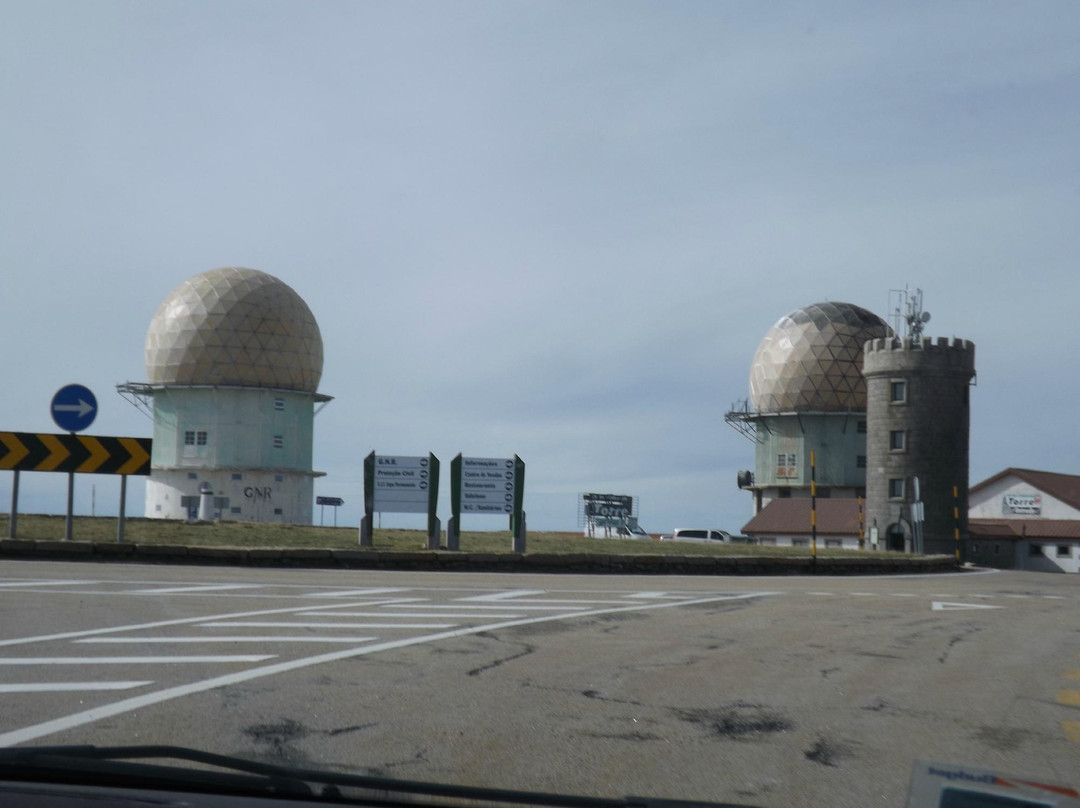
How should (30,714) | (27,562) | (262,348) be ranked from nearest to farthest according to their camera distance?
(30,714) < (27,562) < (262,348)

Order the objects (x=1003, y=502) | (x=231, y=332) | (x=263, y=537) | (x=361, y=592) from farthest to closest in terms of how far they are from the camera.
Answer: (x=1003, y=502) < (x=231, y=332) < (x=263, y=537) < (x=361, y=592)

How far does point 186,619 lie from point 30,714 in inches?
172

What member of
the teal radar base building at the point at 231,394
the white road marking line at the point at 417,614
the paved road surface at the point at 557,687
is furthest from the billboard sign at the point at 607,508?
the white road marking line at the point at 417,614

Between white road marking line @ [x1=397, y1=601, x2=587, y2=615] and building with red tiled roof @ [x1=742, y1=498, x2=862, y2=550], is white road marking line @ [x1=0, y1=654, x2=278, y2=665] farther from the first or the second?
building with red tiled roof @ [x1=742, y1=498, x2=862, y2=550]

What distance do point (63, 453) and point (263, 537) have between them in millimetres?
4421

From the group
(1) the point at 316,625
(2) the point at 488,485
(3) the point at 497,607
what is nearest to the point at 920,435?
(2) the point at 488,485

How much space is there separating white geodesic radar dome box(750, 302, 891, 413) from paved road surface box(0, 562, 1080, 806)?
50.3 m

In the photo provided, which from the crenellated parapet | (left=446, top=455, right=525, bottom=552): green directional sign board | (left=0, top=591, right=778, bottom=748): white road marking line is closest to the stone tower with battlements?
the crenellated parapet

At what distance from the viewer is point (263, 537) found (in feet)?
76.3

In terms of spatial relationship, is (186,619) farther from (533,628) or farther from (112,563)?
(112,563)

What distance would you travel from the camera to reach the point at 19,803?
2.63 m

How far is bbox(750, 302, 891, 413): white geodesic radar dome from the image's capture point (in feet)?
205

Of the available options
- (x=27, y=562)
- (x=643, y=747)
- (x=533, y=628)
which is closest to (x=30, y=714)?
(x=643, y=747)

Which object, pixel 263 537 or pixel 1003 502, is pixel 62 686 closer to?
pixel 263 537
